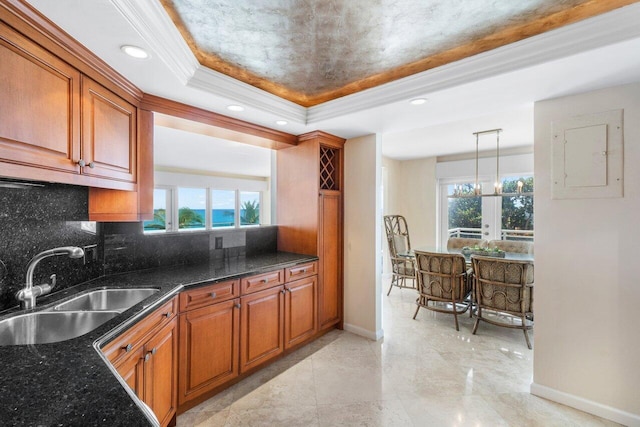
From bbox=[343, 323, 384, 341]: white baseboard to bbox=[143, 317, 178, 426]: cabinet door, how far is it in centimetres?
193

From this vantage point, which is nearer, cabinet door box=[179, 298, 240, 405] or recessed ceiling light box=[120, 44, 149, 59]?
recessed ceiling light box=[120, 44, 149, 59]

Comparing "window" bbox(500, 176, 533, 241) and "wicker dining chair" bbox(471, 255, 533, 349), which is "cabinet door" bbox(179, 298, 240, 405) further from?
"window" bbox(500, 176, 533, 241)

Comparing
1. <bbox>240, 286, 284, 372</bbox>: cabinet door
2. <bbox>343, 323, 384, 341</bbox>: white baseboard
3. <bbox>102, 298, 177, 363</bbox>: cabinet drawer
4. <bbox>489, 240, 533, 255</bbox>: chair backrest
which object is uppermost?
<bbox>489, 240, 533, 255</bbox>: chair backrest

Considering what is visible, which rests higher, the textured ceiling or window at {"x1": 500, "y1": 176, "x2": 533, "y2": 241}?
the textured ceiling

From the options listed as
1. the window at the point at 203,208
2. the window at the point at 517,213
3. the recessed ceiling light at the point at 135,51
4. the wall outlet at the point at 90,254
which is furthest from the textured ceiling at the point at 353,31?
the window at the point at 203,208

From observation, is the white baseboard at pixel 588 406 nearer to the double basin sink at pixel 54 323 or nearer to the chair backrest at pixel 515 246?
the chair backrest at pixel 515 246

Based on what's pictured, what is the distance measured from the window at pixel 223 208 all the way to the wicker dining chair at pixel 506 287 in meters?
6.15

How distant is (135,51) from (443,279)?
3491 mm

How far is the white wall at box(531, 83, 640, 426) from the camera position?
1.85 m

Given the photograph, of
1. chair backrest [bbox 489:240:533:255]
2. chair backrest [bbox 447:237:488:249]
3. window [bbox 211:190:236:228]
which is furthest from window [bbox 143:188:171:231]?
chair backrest [bbox 489:240:533:255]

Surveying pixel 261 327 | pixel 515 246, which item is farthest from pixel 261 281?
pixel 515 246

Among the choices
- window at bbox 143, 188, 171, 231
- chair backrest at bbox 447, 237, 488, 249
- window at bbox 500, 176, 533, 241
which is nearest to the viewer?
chair backrest at bbox 447, 237, 488, 249

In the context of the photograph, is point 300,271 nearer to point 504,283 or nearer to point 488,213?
point 504,283

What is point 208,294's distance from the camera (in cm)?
206
